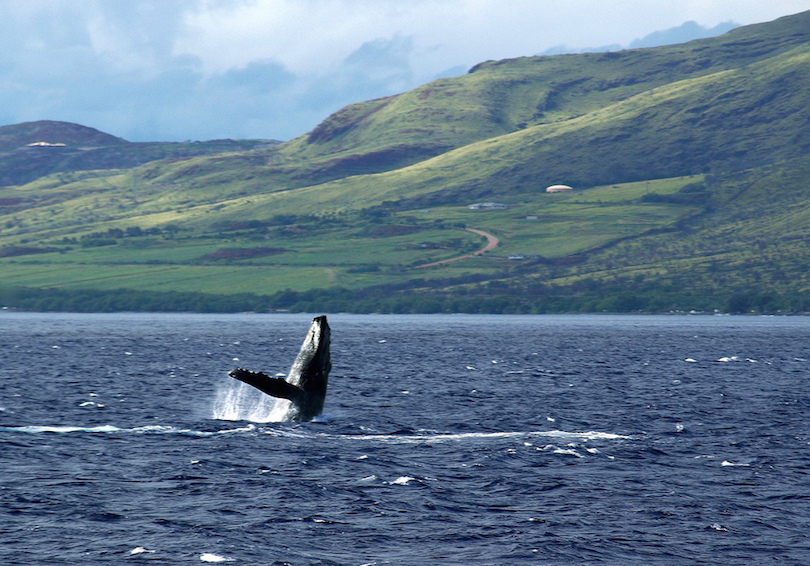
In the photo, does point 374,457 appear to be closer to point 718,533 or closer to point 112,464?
point 112,464

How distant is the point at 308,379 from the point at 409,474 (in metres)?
11.0

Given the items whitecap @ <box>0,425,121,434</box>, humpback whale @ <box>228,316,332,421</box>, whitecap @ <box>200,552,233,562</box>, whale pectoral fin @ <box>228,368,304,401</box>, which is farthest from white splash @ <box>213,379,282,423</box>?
whitecap @ <box>200,552,233,562</box>

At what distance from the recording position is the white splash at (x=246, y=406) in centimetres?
4462

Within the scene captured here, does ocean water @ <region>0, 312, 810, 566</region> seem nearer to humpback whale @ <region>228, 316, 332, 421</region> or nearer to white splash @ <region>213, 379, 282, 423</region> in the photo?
white splash @ <region>213, 379, 282, 423</region>

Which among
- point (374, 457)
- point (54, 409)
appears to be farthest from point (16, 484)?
point (54, 409)

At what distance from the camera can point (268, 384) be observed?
120 ft

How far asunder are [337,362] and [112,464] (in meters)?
57.4

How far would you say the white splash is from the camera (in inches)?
1757

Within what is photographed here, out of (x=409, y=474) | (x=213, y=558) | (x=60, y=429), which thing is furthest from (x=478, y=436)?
(x=213, y=558)

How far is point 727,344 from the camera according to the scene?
129m

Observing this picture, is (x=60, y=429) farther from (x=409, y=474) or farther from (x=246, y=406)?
(x=409, y=474)

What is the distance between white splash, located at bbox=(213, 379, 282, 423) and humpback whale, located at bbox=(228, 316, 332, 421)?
4.67ft

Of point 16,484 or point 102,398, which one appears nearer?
point 16,484

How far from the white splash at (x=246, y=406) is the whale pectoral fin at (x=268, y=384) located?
3.09 m
